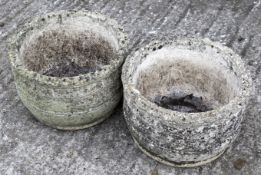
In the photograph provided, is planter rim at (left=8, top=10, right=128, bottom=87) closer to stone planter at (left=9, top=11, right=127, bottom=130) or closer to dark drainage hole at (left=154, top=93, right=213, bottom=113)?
stone planter at (left=9, top=11, right=127, bottom=130)

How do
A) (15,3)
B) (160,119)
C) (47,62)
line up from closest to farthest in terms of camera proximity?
1. (160,119)
2. (47,62)
3. (15,3)

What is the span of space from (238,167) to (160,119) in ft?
2.25

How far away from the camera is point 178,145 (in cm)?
261

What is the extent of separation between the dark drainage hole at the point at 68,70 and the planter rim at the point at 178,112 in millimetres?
625

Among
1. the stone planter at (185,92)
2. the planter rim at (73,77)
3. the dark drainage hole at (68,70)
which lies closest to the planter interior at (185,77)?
the stone planter at (185,92)

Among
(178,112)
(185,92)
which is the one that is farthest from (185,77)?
(178,112)

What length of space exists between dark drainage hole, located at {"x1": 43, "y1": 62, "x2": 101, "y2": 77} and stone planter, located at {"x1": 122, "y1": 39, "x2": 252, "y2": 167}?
534 mm

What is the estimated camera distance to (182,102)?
3.25 m

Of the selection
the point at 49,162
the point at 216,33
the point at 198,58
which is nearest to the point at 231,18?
the point at 216,33

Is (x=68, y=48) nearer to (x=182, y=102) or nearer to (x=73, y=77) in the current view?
(x=73, y=77)

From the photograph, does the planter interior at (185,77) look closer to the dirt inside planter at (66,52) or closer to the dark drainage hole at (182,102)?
the dark drainage hole at (182,102)

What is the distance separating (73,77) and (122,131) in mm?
588

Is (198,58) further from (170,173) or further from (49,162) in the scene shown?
(49,162)

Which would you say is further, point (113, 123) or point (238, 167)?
point (113, 123)
